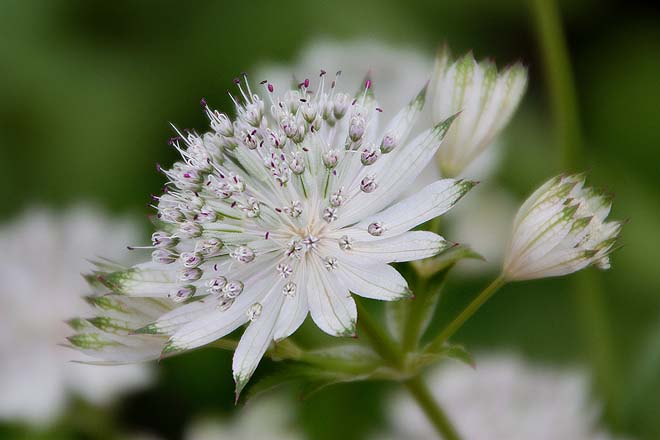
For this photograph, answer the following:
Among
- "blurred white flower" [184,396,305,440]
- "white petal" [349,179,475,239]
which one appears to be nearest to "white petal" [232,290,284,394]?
"white petal" [349,179,475,239]

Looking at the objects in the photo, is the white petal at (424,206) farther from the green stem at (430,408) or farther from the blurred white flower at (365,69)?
the blurred white flower at (365,69)

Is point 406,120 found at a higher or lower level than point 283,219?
higher

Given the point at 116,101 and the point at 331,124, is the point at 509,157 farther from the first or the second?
the point at 331,124

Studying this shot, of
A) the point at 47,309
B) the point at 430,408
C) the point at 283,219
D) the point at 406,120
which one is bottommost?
the point at 430,408

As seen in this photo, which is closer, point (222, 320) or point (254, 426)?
point (222, 320)

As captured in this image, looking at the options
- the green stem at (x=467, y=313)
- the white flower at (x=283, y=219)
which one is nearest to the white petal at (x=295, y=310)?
the white flower at (x=283, y=219)

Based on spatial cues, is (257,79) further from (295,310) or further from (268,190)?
(295,310)

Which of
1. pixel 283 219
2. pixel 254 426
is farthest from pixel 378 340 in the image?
pixel 254 426
